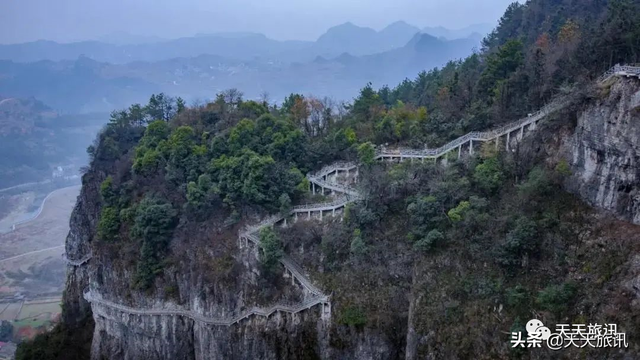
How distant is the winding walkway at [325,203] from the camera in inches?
1173

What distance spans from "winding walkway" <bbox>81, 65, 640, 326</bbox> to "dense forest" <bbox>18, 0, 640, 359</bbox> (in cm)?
97

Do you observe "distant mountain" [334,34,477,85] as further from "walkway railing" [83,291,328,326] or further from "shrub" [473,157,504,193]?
"shrub" [473,157,504,193]

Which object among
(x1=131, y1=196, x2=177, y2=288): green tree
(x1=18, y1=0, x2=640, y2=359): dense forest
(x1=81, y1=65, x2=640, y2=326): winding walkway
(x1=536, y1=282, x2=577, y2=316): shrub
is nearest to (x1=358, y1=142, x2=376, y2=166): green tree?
(x1=18, y1=0, x2=640, y2=359): dense forest

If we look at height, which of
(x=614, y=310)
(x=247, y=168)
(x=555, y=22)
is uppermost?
(x=555, y=22)

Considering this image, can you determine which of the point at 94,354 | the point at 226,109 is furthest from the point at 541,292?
the point at 94,354

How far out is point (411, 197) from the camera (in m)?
30.2

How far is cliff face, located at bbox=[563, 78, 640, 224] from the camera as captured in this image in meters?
23.3

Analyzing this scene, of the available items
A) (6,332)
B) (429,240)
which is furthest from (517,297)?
(6,332)

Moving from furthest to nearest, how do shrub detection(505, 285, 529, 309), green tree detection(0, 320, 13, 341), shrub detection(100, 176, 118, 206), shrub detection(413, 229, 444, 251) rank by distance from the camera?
Answer: 1. green tree detection(0, 320, 13, 341)
2. shrub detection(100, 176, 118, 206)
3. shrub detection(413, 229, 444, 251)
4. shrub detection(505, 285, 529, 309)

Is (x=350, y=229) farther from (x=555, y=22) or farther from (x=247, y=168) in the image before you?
(x=555, y=22)

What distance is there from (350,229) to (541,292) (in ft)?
36.6

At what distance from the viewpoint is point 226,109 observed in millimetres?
43031

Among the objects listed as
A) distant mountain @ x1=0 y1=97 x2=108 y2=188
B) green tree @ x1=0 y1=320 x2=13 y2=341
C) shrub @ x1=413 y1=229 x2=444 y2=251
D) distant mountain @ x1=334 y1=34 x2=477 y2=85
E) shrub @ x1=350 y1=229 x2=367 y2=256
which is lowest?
green tree @ x1=0 y1=320 x2=13 y2=341

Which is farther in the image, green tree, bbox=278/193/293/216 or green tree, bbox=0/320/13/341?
green tree, bbox=0/320/13/341
